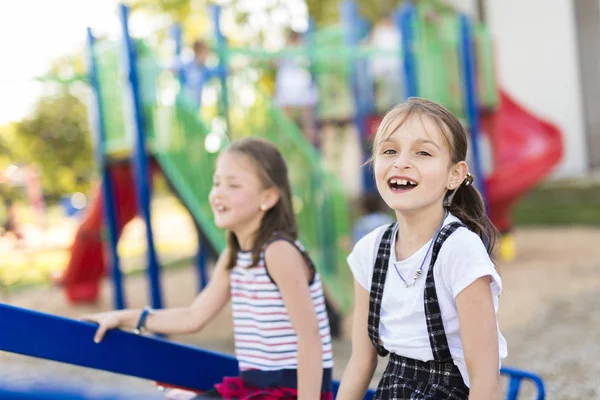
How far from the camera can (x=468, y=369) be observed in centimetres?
165

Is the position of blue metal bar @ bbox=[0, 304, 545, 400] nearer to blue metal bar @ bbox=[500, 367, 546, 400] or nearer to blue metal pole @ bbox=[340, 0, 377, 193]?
blue metal bar @ bbox=[500, 367, 546, 400]

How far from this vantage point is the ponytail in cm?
183

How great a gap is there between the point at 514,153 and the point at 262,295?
837cm

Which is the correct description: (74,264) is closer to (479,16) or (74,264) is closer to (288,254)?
(288,254)

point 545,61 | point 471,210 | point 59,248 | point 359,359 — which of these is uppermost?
point 545,61

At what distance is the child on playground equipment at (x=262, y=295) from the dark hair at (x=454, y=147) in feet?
1.72

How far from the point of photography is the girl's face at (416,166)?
1.72m

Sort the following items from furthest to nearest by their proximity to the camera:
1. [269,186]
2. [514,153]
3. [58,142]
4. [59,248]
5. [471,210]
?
[58,142] < [59,248] < [514,153] < [269,186] < [471,210]

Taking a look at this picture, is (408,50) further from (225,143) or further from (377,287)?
(377,287)

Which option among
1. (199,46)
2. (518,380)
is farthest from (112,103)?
(518,380)

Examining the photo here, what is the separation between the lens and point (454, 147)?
1756mm

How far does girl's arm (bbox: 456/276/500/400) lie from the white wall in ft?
46.5

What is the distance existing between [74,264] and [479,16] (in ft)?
36.4

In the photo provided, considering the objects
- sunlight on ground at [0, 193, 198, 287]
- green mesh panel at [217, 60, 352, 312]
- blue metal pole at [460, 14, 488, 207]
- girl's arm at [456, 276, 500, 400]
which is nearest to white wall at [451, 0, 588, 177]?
sunlight on ground at [0, 193, 198, 287]
